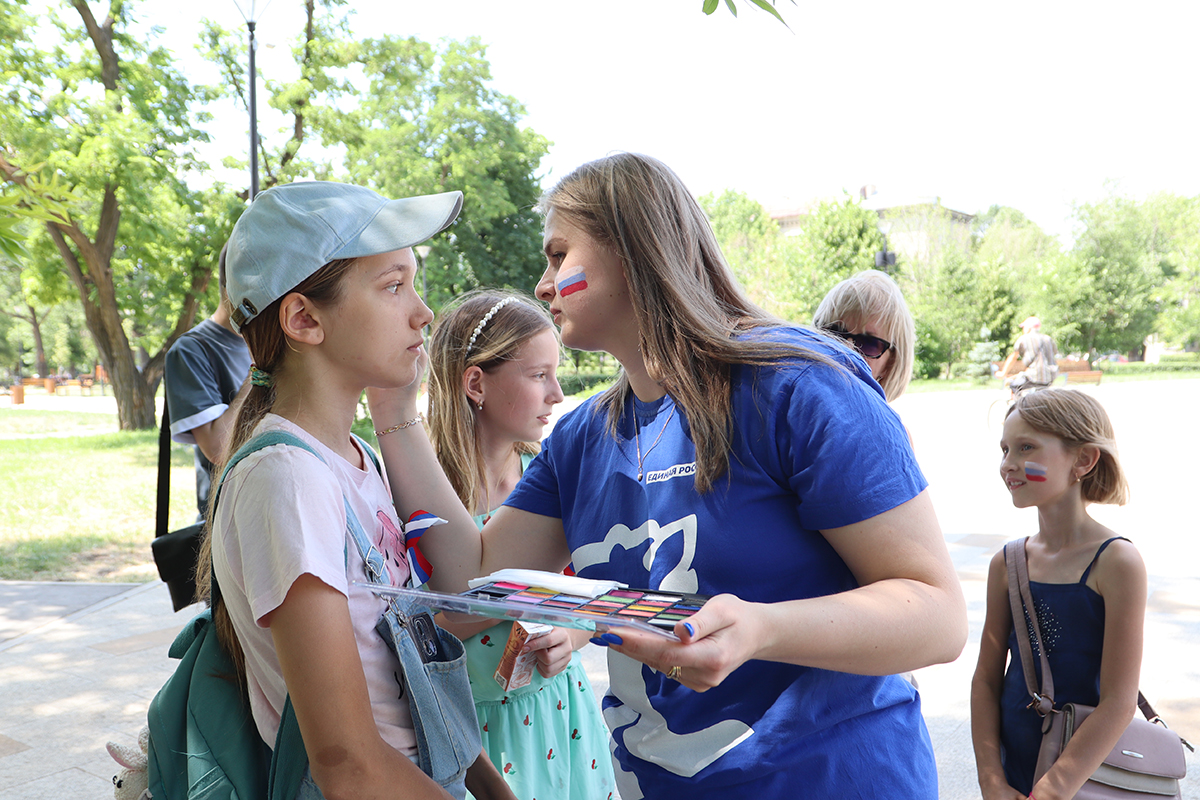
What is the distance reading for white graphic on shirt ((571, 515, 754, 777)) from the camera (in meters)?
1.40

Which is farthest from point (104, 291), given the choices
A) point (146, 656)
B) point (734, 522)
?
point (734, 522)

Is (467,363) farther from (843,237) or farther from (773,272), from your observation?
(773,272)

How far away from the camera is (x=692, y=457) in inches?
57.0

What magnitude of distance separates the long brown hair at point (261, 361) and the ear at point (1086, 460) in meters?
2.18

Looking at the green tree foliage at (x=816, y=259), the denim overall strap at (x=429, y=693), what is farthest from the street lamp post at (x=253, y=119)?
the green tree foliage at (x=816, y=259)

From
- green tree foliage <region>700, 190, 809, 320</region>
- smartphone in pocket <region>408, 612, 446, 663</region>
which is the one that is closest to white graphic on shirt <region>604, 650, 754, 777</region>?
smartphone in pocket <region>408, 612, 446, 663</region>

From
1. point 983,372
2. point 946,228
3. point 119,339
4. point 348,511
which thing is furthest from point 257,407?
point 946,228

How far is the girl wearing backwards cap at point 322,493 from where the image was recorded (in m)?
1.27

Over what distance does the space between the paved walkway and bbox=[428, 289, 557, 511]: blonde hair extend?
86.8 inches

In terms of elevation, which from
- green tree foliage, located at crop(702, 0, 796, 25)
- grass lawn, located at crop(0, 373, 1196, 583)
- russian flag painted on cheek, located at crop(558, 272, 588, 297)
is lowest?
grass lawn, located at crop(0, 373, 1196, 583)

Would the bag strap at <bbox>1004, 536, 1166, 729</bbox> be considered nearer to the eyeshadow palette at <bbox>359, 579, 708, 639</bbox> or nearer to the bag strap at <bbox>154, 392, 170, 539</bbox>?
the eyeshadow palette at <bbox>359, 579, 708, 639</bbox>

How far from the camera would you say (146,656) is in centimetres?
498

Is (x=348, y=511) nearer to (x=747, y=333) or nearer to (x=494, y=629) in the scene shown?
(x=747, y=333)

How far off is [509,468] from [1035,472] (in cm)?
160
